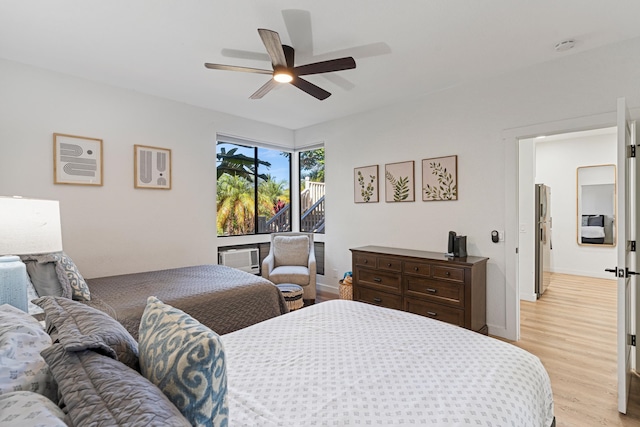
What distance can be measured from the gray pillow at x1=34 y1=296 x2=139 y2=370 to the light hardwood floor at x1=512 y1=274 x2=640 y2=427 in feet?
8.00

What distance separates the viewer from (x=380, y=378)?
1.16 meters

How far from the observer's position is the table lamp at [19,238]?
4.70 ft

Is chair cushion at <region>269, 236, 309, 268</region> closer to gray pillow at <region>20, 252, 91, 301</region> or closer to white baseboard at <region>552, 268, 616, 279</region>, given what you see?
gray pillow at <region>20, 252, 91, 301</region>

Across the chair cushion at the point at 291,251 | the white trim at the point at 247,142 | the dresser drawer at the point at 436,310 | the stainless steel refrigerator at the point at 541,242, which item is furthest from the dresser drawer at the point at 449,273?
the white trim at the point at 247,142

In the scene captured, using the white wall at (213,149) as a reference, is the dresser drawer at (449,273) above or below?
below

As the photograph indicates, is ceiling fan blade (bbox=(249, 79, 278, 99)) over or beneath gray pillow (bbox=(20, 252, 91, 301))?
over

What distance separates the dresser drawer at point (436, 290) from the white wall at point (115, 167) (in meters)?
2.61

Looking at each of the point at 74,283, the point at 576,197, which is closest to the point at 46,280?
the point at 74,283

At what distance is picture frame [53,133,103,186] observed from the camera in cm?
303

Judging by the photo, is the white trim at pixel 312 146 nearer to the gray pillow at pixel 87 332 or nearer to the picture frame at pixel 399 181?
the picture frame at pixel 399 181

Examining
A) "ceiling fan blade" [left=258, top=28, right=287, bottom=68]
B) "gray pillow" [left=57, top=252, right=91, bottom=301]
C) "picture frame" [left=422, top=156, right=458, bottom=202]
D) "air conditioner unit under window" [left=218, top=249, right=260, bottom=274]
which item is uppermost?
"ceiling fan blade" [left=258, top=28, right=287, bottom=68]

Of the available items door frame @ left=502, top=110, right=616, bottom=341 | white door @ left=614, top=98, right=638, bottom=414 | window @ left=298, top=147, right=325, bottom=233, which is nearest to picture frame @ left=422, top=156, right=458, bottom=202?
door frame @ left=502, top=110, right=616, bottom=341

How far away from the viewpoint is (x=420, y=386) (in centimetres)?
111

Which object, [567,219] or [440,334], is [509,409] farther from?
[567,219]
